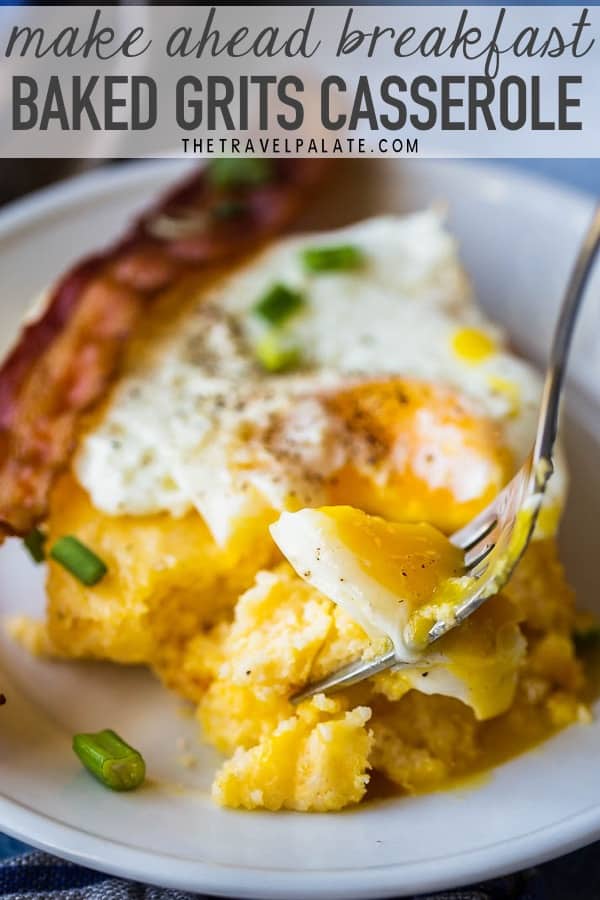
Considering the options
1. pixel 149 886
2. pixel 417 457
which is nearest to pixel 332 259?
pixel 417 457

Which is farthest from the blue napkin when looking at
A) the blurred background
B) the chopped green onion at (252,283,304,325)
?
the blurred background

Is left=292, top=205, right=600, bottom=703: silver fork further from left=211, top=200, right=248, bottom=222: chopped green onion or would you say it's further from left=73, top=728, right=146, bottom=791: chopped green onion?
left=211, top=200, right=248, bottom=222: chopped green onion

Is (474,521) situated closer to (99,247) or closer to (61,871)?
(61,871)

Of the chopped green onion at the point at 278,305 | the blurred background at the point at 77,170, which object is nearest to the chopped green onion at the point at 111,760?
the chopped green onion at the point at 278,305

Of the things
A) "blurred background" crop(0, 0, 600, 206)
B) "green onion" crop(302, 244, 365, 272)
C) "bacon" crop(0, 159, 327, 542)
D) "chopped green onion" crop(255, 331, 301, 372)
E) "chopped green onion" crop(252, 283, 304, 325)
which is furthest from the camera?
"blurred background" crop(0, 0, 600, 206)

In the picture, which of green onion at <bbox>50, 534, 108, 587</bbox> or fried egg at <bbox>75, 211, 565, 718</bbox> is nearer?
fried egg at <bbox>75, 211, 565, 718</bbox>

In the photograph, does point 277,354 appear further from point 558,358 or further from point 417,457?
point 558,358
